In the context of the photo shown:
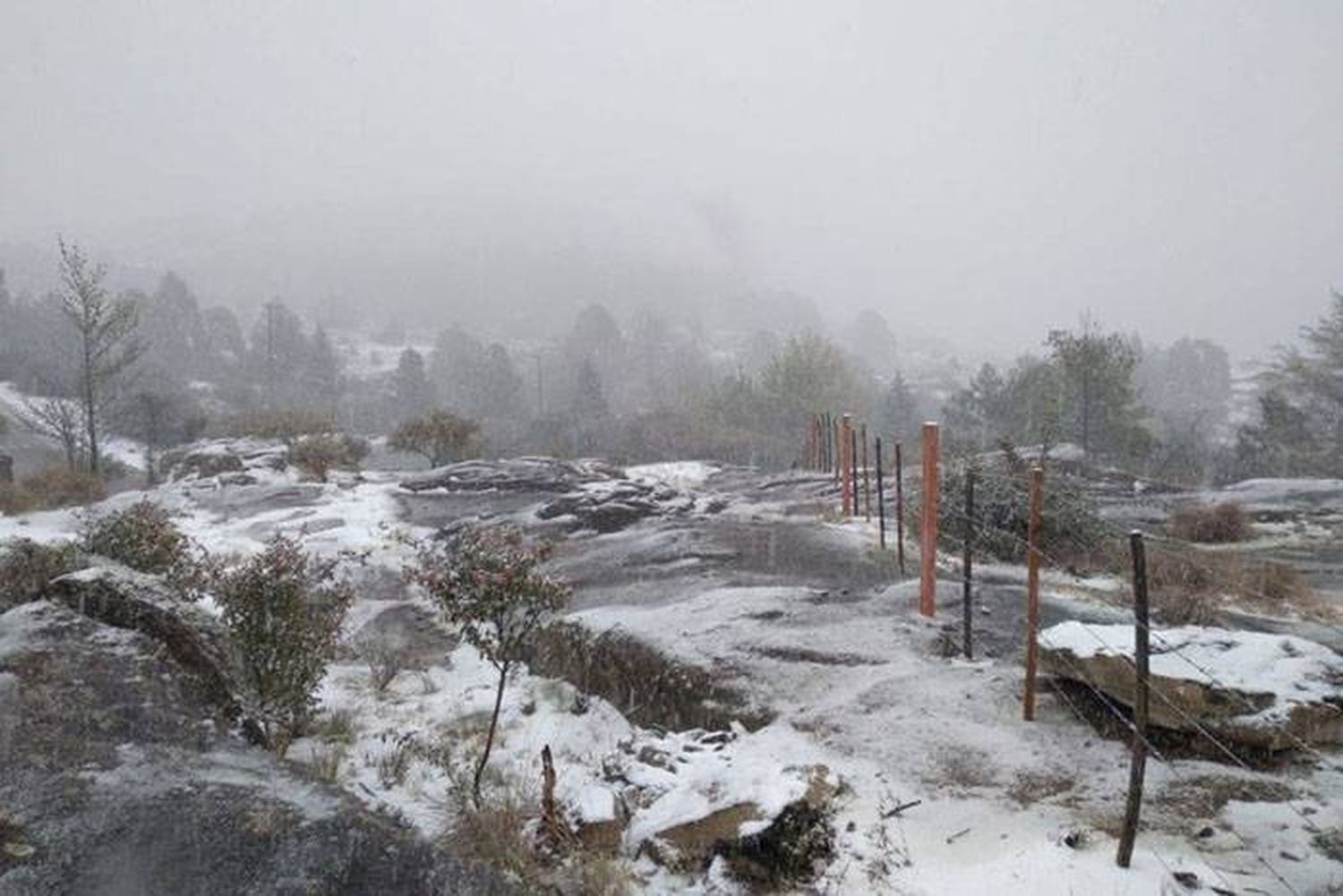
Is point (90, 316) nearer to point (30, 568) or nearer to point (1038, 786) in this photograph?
point (30, 568)

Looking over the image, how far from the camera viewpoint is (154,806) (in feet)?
12.6

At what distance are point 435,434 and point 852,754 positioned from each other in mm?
25751

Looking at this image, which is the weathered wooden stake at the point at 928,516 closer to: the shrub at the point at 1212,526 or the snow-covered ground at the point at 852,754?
the snow-covered ground at the point at 852,754

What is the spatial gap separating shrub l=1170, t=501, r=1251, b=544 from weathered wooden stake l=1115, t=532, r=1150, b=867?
43.7 ft

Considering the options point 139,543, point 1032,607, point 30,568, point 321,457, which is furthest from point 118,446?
point 1032,607

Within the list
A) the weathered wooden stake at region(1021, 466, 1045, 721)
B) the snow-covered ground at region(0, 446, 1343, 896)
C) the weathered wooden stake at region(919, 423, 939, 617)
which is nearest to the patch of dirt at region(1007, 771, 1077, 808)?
the snow-covered ground at region(0, 446, 1343, 896)

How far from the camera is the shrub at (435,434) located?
95.6 ft

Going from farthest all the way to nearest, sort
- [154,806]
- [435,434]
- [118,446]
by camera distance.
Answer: [118,446], [435,434], [154,806]

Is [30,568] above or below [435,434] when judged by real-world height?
below

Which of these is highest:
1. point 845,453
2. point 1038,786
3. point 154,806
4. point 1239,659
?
point 845,453

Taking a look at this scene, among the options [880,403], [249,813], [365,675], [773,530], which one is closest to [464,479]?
[773,530]

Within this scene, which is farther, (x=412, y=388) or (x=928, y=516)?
(x=412, y=388)

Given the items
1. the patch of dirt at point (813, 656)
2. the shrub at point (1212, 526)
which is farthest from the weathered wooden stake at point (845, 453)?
the patch of dirt at point (813, 656)

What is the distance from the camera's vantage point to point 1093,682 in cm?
560
